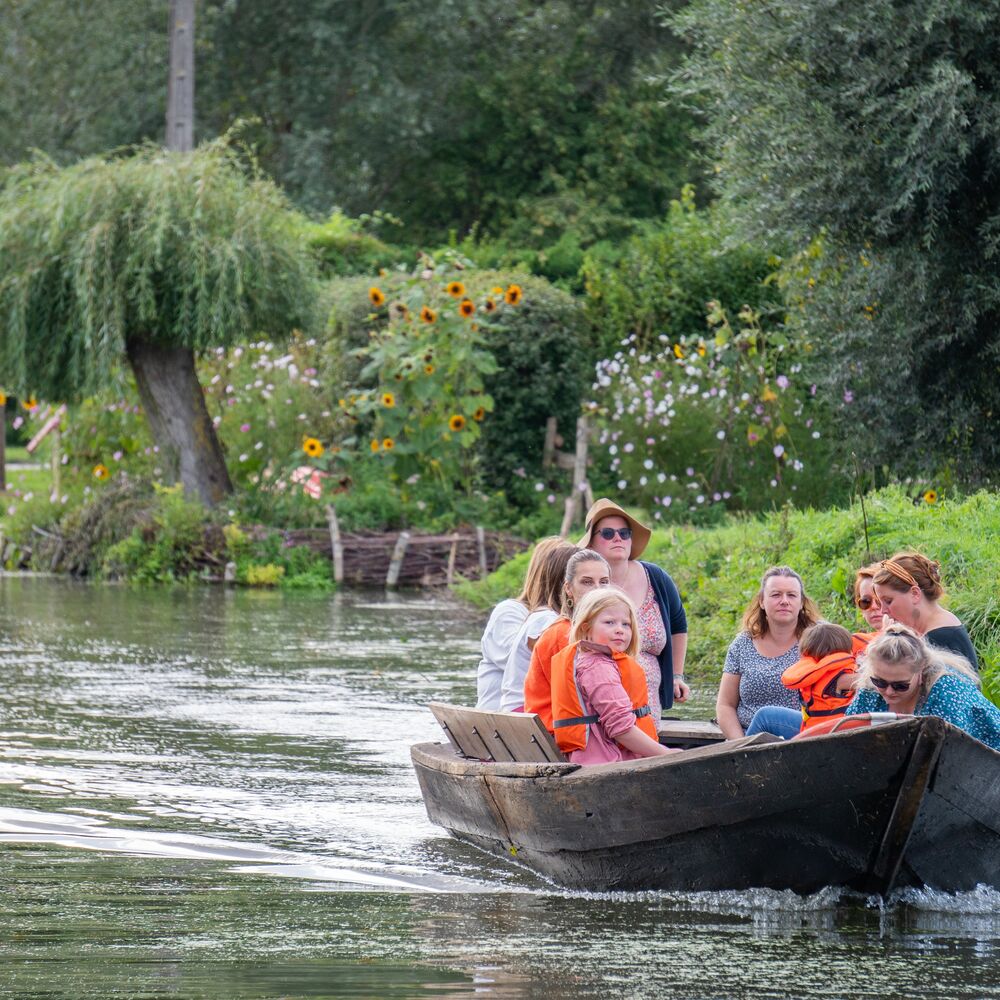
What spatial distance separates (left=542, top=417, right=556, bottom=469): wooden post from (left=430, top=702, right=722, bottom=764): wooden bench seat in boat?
13.9 metres

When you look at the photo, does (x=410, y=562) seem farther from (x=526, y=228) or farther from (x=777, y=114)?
(x=526, y=228)

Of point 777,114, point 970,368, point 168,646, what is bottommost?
point 168,646

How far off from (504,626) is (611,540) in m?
0.65

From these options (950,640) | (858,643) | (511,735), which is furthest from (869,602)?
(511,735)

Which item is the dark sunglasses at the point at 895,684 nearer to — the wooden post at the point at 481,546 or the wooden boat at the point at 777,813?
the wooden boat at the point at 777,813

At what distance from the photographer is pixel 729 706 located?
8.81 meters

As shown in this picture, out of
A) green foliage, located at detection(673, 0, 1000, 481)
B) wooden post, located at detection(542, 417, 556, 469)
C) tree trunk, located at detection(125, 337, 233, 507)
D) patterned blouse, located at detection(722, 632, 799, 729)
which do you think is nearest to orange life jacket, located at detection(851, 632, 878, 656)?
patterned blouse, located at detection(722, 632, 799, 729)

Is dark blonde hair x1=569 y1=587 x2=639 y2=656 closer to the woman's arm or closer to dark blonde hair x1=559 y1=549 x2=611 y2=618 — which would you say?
dark blonde hair x1=559 y1=549 x2=611 y2=618

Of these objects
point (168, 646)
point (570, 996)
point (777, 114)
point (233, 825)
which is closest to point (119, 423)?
point (168, 646)

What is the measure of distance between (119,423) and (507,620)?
52.5 ft

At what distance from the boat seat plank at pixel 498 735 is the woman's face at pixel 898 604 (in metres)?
1.49

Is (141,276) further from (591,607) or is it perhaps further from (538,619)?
(591,607)

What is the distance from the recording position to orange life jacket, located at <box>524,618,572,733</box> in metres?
7.69

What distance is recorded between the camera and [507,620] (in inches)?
342
